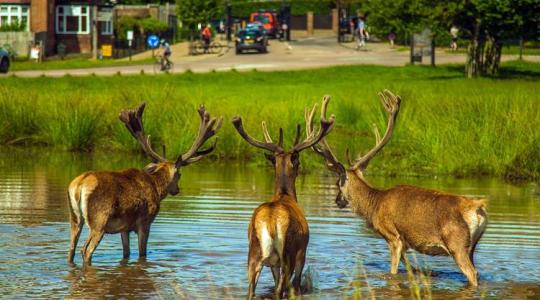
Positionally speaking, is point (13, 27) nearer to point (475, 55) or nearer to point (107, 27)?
point (107, 27)

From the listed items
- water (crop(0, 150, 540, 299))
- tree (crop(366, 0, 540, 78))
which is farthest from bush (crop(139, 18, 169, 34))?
water (crop(0, 150, 540, 299))

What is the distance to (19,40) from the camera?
257ft

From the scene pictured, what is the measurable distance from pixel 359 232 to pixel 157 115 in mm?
10832

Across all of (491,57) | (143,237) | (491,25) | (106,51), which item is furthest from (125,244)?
(106,51)

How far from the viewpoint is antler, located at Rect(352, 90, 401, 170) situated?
15.8 metres

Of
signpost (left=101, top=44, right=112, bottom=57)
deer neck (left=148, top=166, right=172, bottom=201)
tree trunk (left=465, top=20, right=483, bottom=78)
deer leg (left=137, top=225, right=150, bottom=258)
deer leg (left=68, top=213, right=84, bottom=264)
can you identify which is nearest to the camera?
deer leg (left=68, top=213, right=84, bottom=264)

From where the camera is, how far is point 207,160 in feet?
90.2

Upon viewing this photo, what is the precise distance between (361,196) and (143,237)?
2557mm

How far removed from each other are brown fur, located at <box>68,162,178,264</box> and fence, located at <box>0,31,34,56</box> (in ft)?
208

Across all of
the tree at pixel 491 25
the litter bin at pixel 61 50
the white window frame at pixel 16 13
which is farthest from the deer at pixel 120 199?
the white window frame at pixel 16 13

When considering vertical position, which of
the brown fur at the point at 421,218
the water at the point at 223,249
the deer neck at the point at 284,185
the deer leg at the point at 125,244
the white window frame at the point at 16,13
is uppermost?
the white window frame at the point at 16,13

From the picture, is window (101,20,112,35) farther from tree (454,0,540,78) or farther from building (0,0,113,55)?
tree (454,0,540,78)

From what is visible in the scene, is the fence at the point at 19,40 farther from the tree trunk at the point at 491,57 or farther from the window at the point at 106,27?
the tree trunk at the point at 491,57

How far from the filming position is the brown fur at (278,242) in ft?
41.2
